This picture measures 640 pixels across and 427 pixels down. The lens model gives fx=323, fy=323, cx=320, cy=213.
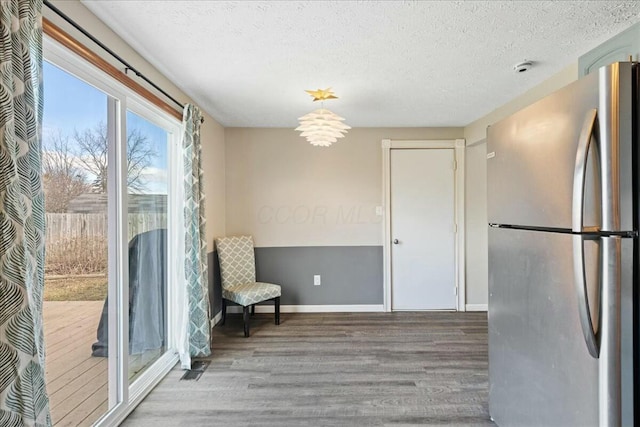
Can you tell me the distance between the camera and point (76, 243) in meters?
1.71

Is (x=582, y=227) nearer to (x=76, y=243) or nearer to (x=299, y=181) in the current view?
(x=76, y=243)

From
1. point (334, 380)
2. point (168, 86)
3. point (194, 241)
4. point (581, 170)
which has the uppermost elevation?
point (168, 86)

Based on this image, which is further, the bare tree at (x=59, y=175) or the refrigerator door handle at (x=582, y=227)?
the bare tree at (x=59, y=175)

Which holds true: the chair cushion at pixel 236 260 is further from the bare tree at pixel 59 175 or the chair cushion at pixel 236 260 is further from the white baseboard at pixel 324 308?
the bare tree at pixel 59 175

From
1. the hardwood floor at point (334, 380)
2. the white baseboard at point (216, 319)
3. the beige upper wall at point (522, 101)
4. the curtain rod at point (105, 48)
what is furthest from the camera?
the white baseboard at point (216, 319)

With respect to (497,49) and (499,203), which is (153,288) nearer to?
(499,203)

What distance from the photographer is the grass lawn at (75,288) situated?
61.6 inches

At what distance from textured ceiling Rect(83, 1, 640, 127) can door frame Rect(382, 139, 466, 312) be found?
1.01 metres

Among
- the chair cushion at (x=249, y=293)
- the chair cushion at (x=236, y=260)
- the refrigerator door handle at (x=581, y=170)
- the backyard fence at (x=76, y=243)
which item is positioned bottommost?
the chair cushion at (x=249, y=293)

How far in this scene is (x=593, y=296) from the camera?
1188 millimetres

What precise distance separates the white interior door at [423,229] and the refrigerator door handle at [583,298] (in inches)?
112

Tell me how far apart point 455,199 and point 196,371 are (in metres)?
3.37

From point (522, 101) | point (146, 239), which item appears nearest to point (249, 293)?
point (146, 239)

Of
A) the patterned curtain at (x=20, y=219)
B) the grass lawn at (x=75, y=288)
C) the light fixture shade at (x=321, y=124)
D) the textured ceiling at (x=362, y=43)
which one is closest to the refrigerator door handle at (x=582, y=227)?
the textured ceiling at (x=362, y=43)
